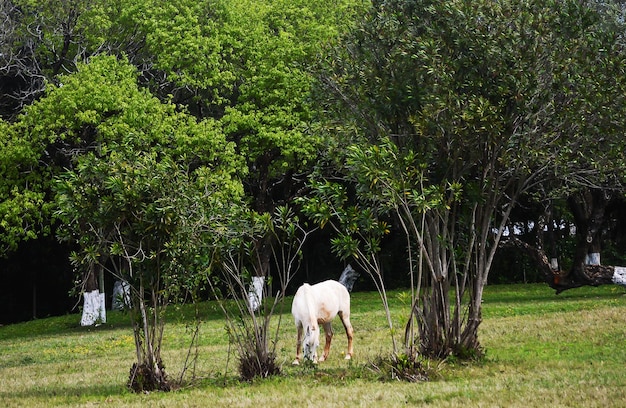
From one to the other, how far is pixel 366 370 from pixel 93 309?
22.1m

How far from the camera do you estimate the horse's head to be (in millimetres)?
17844

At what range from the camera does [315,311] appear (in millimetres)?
Result: 18547

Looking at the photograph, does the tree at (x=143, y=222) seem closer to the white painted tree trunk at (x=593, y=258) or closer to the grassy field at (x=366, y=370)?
the grassy field at (x=366, y=370)

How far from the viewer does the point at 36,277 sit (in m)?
48.2

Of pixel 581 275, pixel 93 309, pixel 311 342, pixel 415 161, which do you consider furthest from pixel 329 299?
pixel 93 309

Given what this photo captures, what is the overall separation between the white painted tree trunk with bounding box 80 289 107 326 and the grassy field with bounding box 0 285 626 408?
4.22m

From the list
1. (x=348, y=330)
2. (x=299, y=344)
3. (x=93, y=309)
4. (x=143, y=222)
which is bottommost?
(x=299, y=344)

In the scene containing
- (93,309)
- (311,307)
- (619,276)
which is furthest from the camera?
(93,309)

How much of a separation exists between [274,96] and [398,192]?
781 inches

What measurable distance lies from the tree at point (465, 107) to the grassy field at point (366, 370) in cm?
150

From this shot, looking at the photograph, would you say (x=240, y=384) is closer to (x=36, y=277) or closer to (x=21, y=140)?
(x=21, y=140)

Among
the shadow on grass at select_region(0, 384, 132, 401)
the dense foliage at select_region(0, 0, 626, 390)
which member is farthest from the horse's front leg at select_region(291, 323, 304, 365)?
the shadow on grass at select_region(0, 384, 132, 401)

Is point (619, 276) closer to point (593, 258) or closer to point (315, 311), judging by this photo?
point (593, 258)

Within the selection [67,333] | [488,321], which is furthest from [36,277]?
[488,321]
